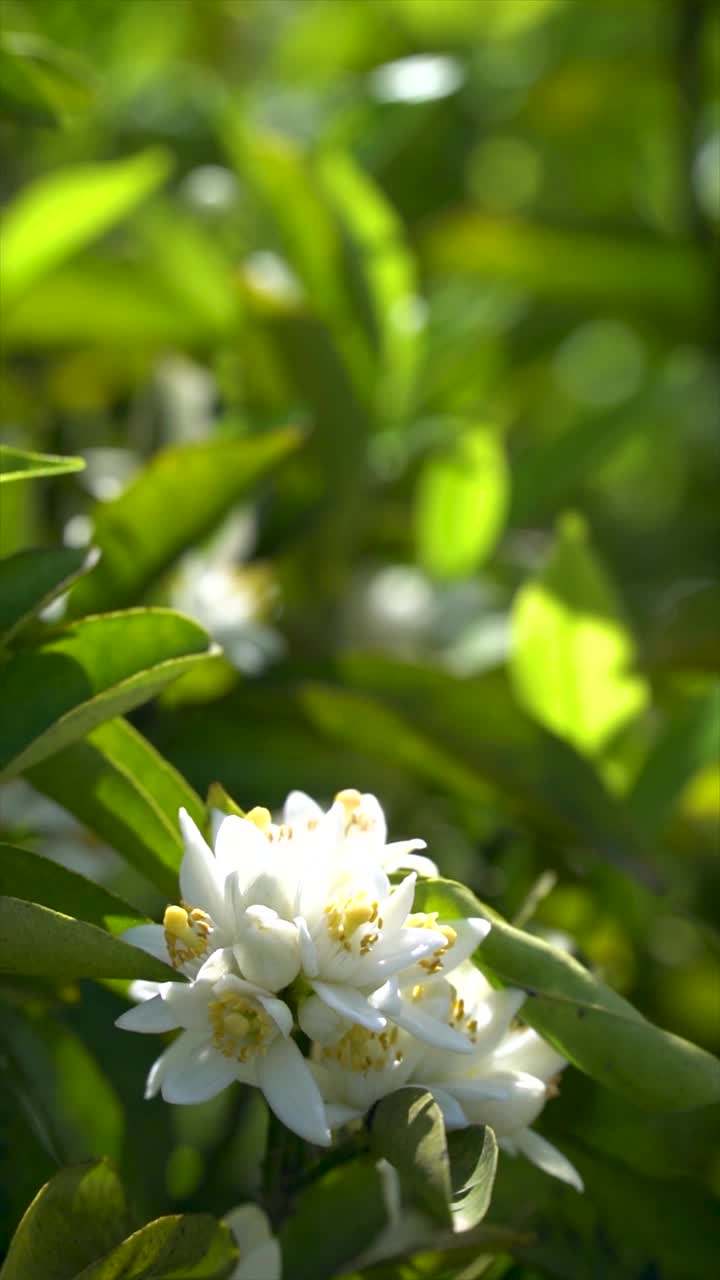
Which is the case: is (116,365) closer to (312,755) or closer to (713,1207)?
(312,755)

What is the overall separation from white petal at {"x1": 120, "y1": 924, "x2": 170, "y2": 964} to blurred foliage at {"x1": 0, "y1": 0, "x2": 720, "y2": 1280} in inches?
1.0

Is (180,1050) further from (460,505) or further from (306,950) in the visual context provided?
(460,505)

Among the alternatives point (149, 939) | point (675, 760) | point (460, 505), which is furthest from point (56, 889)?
point (460, 505)

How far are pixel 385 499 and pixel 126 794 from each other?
0.67 m

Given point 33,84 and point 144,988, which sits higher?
point 33,84

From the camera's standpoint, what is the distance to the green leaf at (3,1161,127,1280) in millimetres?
597

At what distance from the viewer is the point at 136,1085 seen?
798mm

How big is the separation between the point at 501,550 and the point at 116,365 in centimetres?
40

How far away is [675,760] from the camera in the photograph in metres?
0.98

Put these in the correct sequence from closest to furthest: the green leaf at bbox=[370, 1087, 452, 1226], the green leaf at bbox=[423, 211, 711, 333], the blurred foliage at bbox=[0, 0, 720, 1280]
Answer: the green leaf at bbox=[370, 1087, 452, 1226] < the blurred foliage at bbox=[0, 0, 720, 1280] < the green leaf at bbox=[423, 211, 711, 333]

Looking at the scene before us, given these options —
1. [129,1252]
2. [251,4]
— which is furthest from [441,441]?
[251,4]

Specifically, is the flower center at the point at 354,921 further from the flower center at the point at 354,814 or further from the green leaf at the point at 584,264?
the green leaf at the point at 584,264

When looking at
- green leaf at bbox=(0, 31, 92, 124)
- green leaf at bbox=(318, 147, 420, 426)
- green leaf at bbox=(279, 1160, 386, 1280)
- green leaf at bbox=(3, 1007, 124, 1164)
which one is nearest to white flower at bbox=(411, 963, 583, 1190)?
green leaf at bbox=(279, 1160, 386, 1280)

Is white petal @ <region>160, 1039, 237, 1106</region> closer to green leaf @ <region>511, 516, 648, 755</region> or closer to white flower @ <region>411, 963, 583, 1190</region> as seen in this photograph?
white flower @ <region>411, 963, 583, 1190</region>
